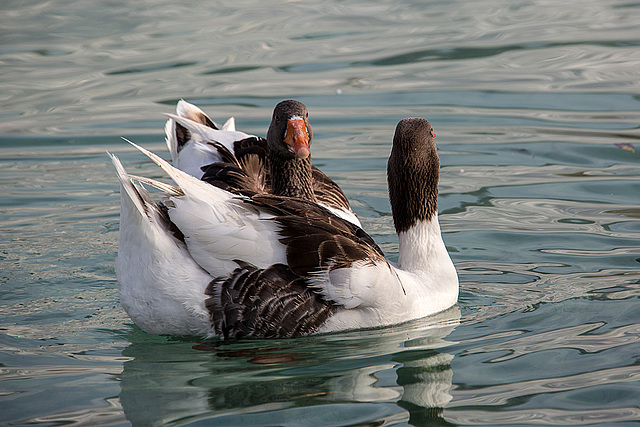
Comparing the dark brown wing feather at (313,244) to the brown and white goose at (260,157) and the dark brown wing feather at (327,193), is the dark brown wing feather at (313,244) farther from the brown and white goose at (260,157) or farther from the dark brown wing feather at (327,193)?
the dark brown wing feather at (327,193)

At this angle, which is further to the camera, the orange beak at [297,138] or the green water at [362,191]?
the orange beak at [297,138]

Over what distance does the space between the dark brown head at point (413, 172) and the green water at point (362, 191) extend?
836mm

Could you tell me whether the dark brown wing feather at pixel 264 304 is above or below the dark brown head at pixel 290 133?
below

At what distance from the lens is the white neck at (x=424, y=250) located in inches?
255

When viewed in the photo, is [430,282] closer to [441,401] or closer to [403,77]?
[441,401]

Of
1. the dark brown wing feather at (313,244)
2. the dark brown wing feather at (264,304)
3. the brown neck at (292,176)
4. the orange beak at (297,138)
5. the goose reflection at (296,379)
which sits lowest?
Answer: the goose reflection at (296,379)

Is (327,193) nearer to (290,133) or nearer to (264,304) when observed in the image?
(290,133)

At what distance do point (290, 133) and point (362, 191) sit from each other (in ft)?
8.60

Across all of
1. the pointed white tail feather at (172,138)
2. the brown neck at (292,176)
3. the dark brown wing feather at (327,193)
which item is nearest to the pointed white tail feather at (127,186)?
the brown neck at (292,176)

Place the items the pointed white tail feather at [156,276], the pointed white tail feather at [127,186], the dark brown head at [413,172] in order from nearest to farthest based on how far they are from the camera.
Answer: the pointed white tail feather at [127,186], the pointed white tail feather at [156,276], the dark brown head at [413,172]

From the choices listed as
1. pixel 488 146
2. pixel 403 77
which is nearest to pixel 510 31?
pixel 403 77

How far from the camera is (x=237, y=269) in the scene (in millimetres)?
5762

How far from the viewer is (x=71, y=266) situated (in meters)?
7.31

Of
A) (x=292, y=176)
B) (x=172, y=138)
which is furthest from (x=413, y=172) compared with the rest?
(x=172, y=138)
